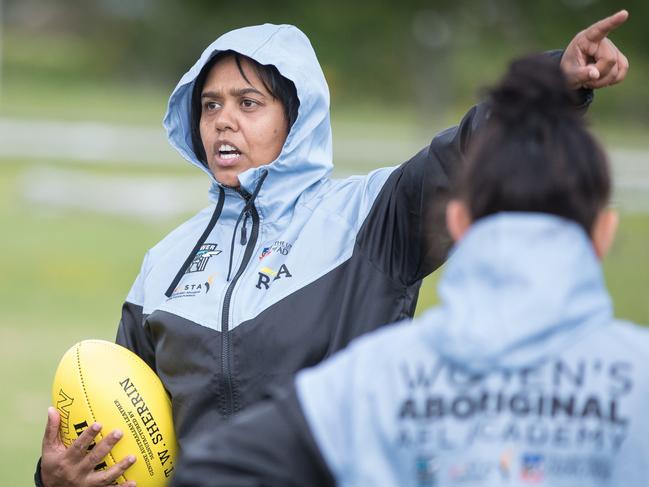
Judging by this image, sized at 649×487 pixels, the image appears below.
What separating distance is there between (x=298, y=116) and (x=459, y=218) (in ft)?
4.88

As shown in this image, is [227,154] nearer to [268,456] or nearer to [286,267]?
[286,267]

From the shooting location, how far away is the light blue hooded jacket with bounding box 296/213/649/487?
5.81ft

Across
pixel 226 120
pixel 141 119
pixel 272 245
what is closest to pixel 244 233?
pixel 272 245

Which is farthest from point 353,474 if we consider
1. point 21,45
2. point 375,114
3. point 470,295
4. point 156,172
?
point 21,45

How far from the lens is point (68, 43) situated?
44.5 m

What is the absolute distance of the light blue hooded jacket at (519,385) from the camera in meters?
1.77

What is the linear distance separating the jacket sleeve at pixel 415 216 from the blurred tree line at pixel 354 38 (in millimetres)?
20006

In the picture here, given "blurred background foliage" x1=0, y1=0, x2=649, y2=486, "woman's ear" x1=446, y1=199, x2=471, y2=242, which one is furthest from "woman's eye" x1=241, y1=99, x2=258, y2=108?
"woman's ear" x1=446, y1=199, x2=471, y2=242

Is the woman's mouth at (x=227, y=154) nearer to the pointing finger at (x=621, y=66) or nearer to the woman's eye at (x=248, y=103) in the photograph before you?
the woman's eye at (x=248, y=103)

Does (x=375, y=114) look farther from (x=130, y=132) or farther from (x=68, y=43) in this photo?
(x=68, y=43)

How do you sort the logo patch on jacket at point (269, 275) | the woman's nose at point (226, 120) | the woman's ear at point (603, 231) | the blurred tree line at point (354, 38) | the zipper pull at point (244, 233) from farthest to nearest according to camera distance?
the blurred tree line at point (354, 38) < the woman's nose at point (226, 120) < the zipper pull at point (244, 233) < the logo patch on jacket at point (269, 275) < the woman's ear at point (603, 231)

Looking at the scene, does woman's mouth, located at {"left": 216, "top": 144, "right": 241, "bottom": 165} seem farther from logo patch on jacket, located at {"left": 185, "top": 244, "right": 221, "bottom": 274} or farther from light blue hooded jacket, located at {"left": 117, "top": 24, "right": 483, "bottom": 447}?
logo patch on jacket, located at {"left": 185, "top": 244, "right": 221, "bottom": 274}

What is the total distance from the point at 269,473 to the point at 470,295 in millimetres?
422

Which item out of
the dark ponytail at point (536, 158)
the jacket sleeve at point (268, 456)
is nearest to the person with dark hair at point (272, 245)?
the dark ponytail at point (536, 158)
